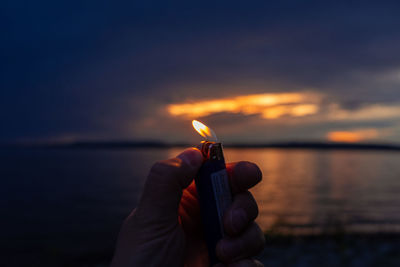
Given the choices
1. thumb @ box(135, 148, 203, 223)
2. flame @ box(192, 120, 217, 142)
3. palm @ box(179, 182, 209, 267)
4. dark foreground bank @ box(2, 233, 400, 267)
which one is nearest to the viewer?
thumb @ box(135, 148, 203, 223)

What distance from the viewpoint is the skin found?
2477mm

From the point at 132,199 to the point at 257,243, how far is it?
102 feet

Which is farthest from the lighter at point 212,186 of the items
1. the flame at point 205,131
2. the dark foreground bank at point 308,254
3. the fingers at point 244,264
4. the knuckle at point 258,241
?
the dark foreground bank at point 308,254

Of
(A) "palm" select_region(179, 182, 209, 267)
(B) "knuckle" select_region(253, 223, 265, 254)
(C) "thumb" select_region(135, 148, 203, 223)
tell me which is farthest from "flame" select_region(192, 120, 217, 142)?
(B) "knuckle" select_region(253, 223, 265, 254)

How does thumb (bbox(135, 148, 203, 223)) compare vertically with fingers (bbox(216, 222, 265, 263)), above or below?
above

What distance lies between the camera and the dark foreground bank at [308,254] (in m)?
9.87

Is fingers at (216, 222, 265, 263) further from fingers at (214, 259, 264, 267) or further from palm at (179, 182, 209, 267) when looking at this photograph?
palm at (179, 182, 209, 267)

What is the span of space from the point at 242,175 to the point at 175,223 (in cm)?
74

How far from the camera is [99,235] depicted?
60.3 ft

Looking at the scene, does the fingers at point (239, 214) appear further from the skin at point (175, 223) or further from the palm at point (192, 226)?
the palm at point (192, 226)

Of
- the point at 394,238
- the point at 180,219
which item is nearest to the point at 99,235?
the point at 394,238

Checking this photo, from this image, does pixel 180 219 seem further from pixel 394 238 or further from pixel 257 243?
pixel 394 238

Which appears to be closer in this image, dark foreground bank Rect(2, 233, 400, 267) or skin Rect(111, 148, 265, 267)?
skin Rect(111, 148, 265, 267)

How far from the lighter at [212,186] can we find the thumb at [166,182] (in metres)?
0.08
